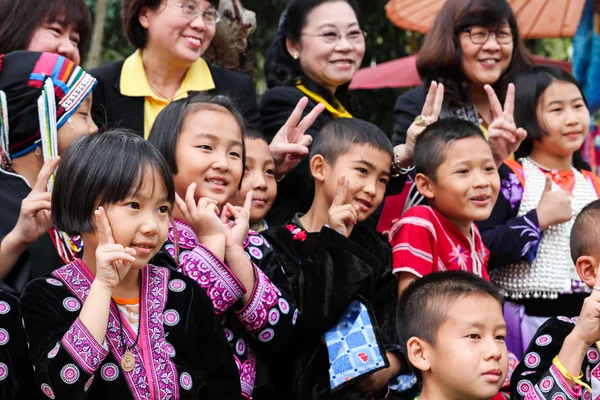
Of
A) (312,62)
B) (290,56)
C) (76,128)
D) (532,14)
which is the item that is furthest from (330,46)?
(532,14)

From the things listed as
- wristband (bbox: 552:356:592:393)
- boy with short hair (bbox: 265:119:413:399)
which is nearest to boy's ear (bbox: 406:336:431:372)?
boy with short hair (bbox: 265:119:413:399)

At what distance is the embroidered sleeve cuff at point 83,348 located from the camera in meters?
2.55

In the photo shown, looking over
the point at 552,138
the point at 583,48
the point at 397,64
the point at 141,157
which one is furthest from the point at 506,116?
the point at 397,64

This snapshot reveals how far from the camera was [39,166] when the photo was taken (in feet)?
11.2

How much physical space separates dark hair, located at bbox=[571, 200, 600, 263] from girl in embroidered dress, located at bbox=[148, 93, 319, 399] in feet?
3.53

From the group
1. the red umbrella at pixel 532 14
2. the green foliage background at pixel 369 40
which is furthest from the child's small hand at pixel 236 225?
the green foliage background at pixel 369 40

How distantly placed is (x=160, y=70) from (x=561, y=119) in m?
1.86

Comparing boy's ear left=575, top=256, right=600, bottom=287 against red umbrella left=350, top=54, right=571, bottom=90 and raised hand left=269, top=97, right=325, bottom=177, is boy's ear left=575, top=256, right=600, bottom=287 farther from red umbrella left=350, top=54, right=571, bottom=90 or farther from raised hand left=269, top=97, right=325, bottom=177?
red umbrella left=350, top=54, right=571, bottom=90

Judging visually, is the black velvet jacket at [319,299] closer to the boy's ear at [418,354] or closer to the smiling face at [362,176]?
the boy's ear at [418,354]

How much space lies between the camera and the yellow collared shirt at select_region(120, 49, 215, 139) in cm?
412

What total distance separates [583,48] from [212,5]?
3.24 metres

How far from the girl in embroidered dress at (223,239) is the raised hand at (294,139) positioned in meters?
0.40

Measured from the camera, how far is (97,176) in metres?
2.78

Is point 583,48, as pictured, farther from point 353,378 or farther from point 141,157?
point 141,157
